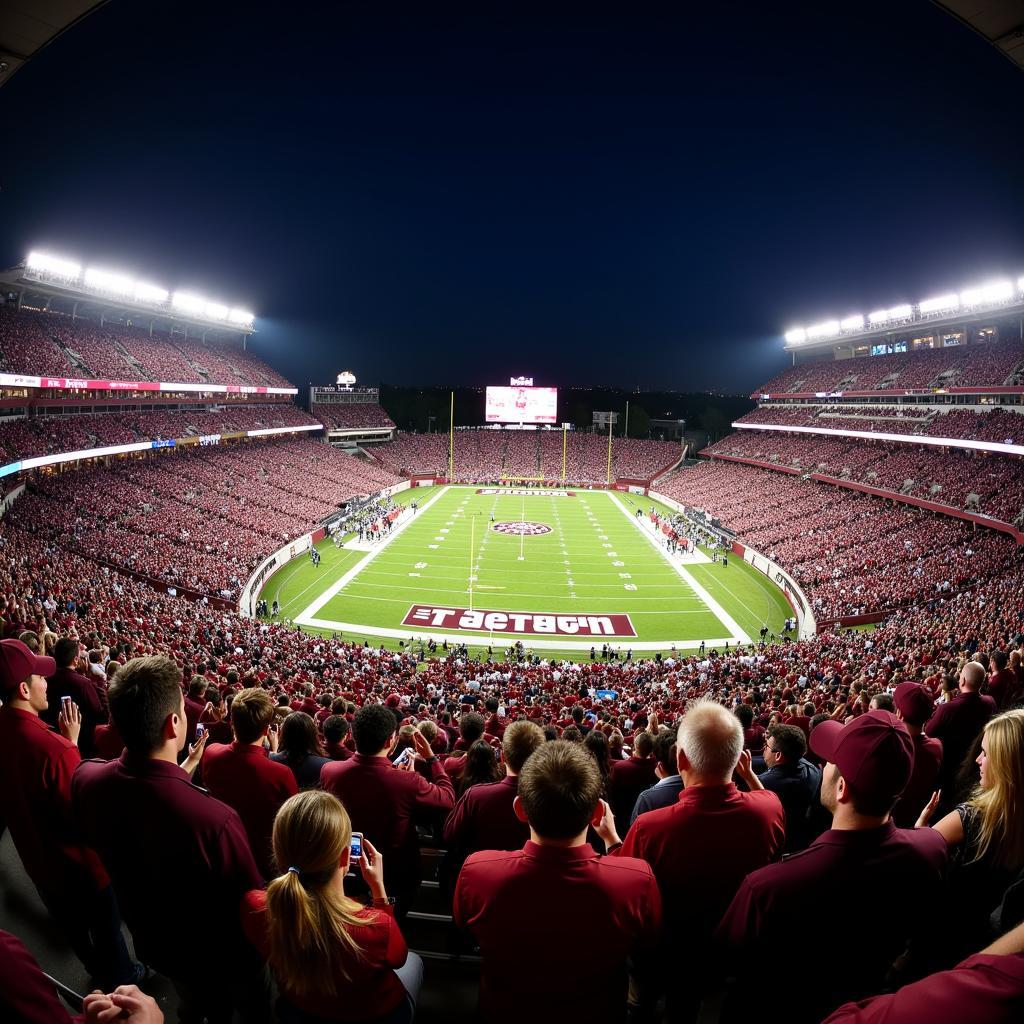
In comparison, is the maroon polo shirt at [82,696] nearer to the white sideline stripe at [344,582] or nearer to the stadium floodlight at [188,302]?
the white sideline stripe at [344,582]

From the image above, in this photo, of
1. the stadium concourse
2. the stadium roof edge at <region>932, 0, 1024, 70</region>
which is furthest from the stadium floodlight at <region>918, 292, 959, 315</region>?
the stadium roof edge at <region>932, 0, 1024, 70</region>

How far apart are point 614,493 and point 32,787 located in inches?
2773

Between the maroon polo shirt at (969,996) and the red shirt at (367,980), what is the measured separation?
1621 millimetres

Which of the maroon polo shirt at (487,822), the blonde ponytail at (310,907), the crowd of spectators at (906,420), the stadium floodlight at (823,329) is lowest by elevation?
the maroon polo shirt at (487,822)

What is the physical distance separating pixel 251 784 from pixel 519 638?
2240 centimetres

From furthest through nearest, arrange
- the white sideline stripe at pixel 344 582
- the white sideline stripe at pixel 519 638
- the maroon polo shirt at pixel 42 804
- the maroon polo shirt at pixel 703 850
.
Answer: the white sideline stripe at pixel 344 582
the white sideline stripe at pixel 519 638
the maroon polo shirt at pixel 42 804
the maroon polo shirt at pixel 703 850

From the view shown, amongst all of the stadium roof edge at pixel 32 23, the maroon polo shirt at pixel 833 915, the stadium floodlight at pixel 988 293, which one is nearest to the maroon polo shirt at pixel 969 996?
the maroon polo shirt at pixel 833 915

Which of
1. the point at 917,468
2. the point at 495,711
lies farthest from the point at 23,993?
the point at 917,468

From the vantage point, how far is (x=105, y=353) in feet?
147

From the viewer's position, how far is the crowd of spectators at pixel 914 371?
42281 millimetres

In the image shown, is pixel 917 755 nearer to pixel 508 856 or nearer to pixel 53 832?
pixel 508 856

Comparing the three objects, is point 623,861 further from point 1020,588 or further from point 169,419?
point 169,419

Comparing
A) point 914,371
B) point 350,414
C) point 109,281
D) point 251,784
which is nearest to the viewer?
point 251,784

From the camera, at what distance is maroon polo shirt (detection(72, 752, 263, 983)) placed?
2768mm
